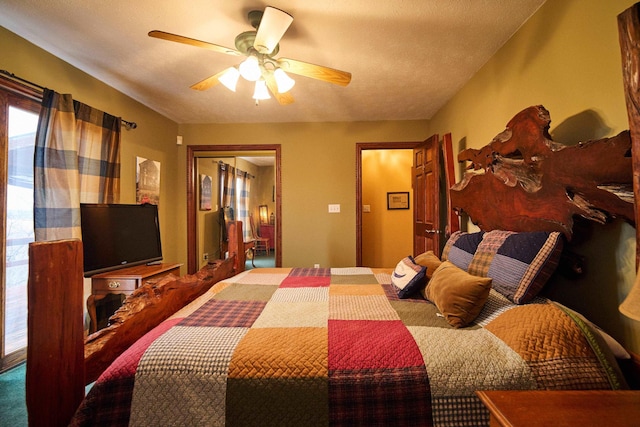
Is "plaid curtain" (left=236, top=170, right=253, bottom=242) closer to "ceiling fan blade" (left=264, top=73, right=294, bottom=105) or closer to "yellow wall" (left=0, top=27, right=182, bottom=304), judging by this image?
"yellow wall" (left=0, top=27, right=182, bottom=304)

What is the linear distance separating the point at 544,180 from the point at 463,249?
0.58 metres

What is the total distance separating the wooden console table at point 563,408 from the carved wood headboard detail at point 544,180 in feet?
2.25

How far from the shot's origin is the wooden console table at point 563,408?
0.70m

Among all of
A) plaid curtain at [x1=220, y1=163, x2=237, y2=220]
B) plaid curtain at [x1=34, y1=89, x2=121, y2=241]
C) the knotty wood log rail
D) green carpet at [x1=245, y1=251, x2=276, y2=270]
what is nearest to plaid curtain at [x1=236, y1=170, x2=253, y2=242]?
plaid curtain at [x1=220, y1=163, x2=237, y2=220]

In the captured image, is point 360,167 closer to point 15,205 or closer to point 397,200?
point 397,200

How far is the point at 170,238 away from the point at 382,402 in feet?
11.7

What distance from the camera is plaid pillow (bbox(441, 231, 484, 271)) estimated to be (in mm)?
1666

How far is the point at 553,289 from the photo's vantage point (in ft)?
4.87

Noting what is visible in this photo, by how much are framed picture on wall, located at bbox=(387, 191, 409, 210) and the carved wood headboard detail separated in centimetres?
274

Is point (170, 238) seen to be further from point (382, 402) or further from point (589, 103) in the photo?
point (589, 103)

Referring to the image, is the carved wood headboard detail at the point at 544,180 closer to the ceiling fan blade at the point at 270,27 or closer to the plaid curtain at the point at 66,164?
the ceiling fan blade at the point at 270,27

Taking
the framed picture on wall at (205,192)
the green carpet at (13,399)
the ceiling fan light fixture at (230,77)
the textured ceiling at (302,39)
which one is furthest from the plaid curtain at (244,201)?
the ceiling fan light fixture at (230,77)

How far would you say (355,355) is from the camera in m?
0.97

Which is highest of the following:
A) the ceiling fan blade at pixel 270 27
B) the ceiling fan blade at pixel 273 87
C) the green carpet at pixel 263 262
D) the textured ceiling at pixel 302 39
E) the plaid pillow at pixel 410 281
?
the textured ceiling at pixel 302 39
